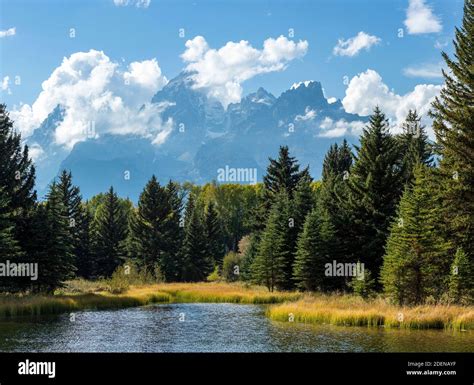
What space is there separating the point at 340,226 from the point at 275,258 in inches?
323

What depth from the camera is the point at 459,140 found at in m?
37.6

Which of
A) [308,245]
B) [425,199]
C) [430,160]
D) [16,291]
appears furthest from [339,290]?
[430,160]

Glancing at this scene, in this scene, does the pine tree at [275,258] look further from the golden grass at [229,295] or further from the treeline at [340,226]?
the golden grass at [229,295]

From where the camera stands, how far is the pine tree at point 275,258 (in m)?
55.2

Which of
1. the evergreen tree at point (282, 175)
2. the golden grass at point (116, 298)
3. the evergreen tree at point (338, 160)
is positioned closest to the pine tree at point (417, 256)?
the golden grass at point (116, 298)

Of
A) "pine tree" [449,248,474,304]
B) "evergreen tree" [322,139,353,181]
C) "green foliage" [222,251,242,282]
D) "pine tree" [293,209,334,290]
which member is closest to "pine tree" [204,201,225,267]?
"green foliage" [222,251,242,282]

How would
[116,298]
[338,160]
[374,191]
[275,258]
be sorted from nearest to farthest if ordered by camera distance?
[116,298], [374,191], [275,258], [338,160]

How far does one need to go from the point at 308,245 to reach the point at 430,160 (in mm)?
35734

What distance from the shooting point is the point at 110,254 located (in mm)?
82938

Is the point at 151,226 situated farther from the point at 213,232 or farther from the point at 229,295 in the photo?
the point at 229,295

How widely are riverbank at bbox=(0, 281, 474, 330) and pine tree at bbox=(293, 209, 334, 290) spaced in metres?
2.33

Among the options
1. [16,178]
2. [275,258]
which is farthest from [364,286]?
[16,178]

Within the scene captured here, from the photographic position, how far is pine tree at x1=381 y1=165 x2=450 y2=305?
112 ft

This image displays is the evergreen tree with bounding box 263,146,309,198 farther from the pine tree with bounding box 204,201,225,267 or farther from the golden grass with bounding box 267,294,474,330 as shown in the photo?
the golden grass with bounding box 267,294,474,330
